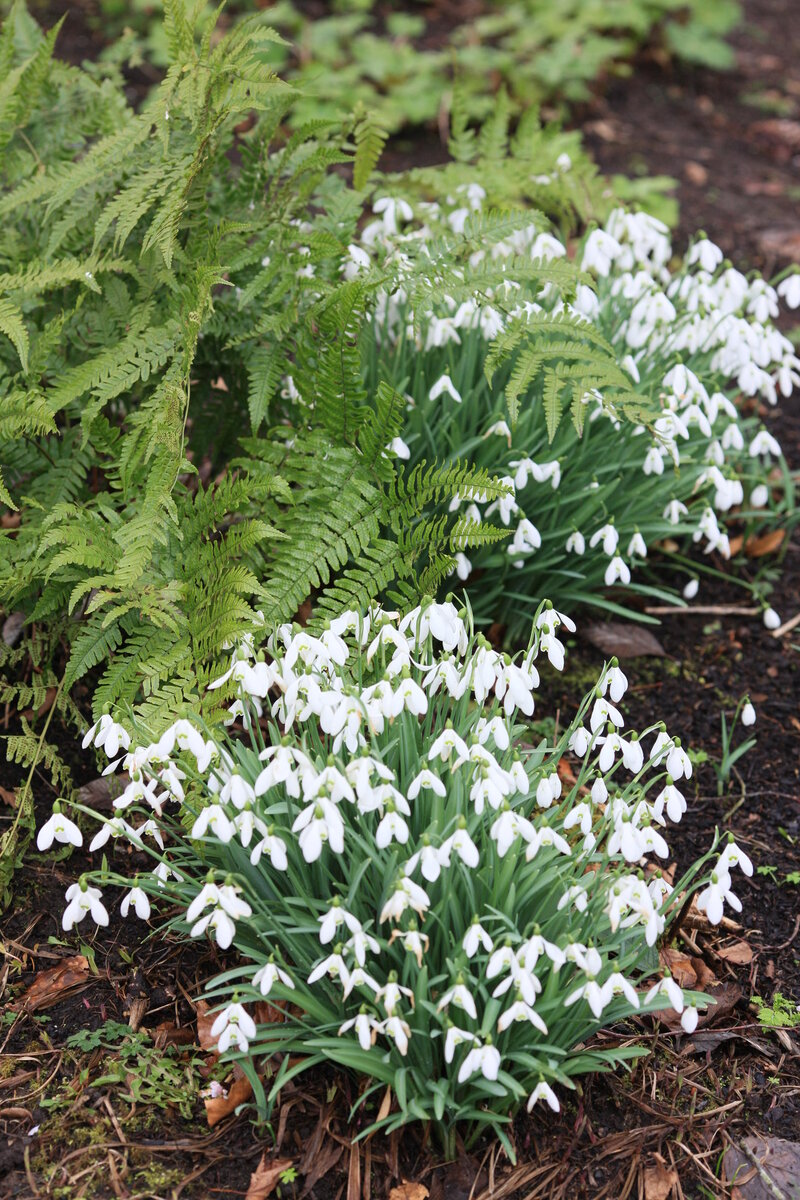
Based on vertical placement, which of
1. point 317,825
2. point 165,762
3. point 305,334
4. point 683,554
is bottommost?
point 683,554

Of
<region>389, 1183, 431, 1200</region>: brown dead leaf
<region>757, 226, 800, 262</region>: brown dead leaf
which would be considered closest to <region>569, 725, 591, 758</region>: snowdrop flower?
<region>389, 1183, 431, 1200</region>: brown dead leaf

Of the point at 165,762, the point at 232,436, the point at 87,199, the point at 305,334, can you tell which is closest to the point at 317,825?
the point at 165,762

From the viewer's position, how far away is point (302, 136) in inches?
119

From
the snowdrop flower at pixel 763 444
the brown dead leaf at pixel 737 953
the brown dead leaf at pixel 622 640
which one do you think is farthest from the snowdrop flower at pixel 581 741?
the snowdrop flower at pixel 763 444

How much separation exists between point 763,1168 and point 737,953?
53cm

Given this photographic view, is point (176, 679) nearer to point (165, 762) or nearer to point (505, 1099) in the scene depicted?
point (165, 762)

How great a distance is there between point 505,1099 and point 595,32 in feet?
20.9

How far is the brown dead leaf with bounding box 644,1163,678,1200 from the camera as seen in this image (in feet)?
6.95

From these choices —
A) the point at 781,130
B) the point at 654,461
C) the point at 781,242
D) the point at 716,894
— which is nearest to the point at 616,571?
the point at 654,461

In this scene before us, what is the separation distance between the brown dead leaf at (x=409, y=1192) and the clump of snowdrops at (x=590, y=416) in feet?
4.86

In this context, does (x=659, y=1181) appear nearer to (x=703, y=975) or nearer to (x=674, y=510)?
(x=703, y=975)

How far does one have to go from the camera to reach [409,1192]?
6.81 ft

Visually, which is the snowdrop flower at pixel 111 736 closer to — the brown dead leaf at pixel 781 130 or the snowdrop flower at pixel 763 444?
the snowdrop flower at pixel 763 444

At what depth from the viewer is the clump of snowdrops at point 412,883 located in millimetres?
1931
